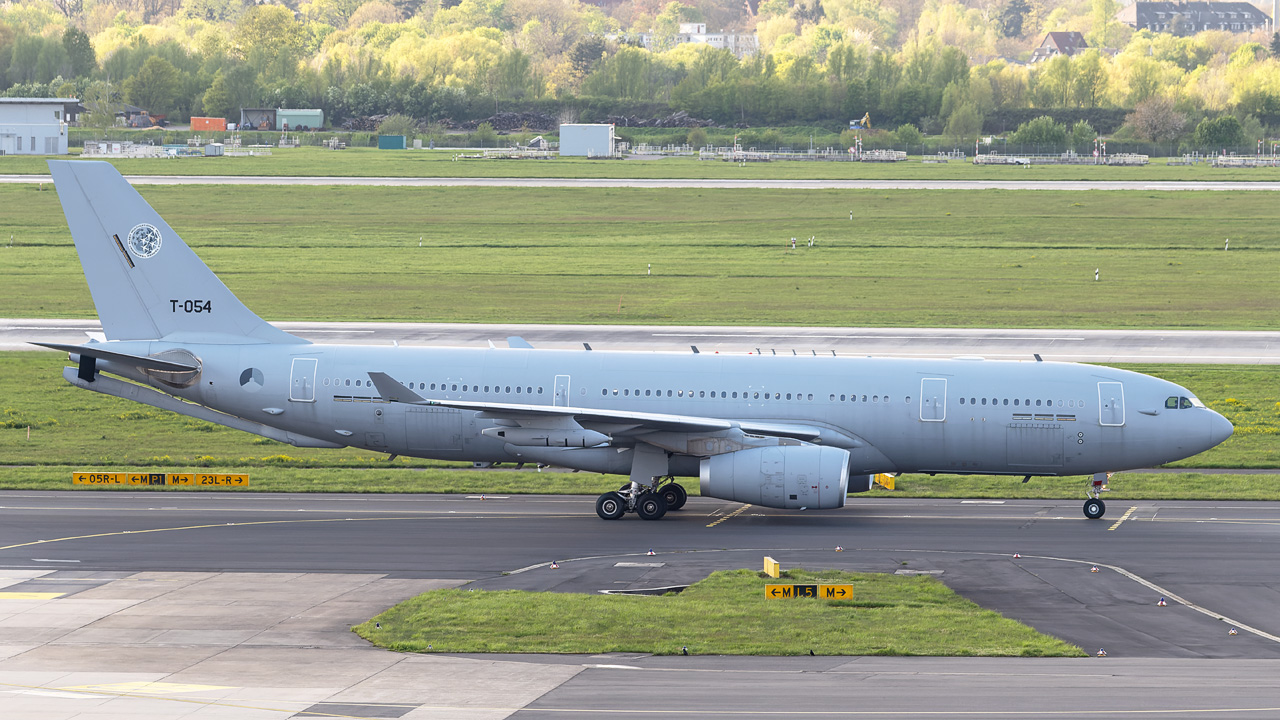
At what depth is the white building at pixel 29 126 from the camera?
6531 inches

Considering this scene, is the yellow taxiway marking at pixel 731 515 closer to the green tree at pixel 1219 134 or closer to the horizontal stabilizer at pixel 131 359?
the horizontal stabilizer at pixel 131 359

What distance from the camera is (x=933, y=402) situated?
35.4 meters

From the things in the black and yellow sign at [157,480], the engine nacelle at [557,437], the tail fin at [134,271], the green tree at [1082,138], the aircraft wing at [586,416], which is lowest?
the black and yellow sign at [157,480]

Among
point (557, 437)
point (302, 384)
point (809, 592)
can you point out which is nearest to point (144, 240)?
point (302, 384)

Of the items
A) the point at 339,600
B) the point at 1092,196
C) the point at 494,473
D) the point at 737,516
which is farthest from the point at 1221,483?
the point at 1092,196

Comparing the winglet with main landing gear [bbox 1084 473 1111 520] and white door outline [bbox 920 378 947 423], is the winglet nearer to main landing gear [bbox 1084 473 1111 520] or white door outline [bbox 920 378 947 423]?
white door outline [bbox 920 378 947 423]

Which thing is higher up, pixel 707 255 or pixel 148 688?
pixel 707 255

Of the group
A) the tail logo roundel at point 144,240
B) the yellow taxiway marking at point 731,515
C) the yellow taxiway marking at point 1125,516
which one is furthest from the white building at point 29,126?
the yellow taxiway marking at point 1125,516

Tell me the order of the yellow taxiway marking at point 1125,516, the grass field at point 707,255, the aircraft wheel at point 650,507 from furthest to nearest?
the grass field at point 707,255 < the aircraft wheel at point 650,507 < the yellow taxiway marking at point 1125,516

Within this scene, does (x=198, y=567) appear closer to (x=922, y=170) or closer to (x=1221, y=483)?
(x=1221, y=483)

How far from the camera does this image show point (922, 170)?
157000 mm

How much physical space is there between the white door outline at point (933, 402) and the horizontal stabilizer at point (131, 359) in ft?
61.7

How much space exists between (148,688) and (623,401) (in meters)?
16.8

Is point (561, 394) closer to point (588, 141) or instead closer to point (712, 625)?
point (712, 625)
